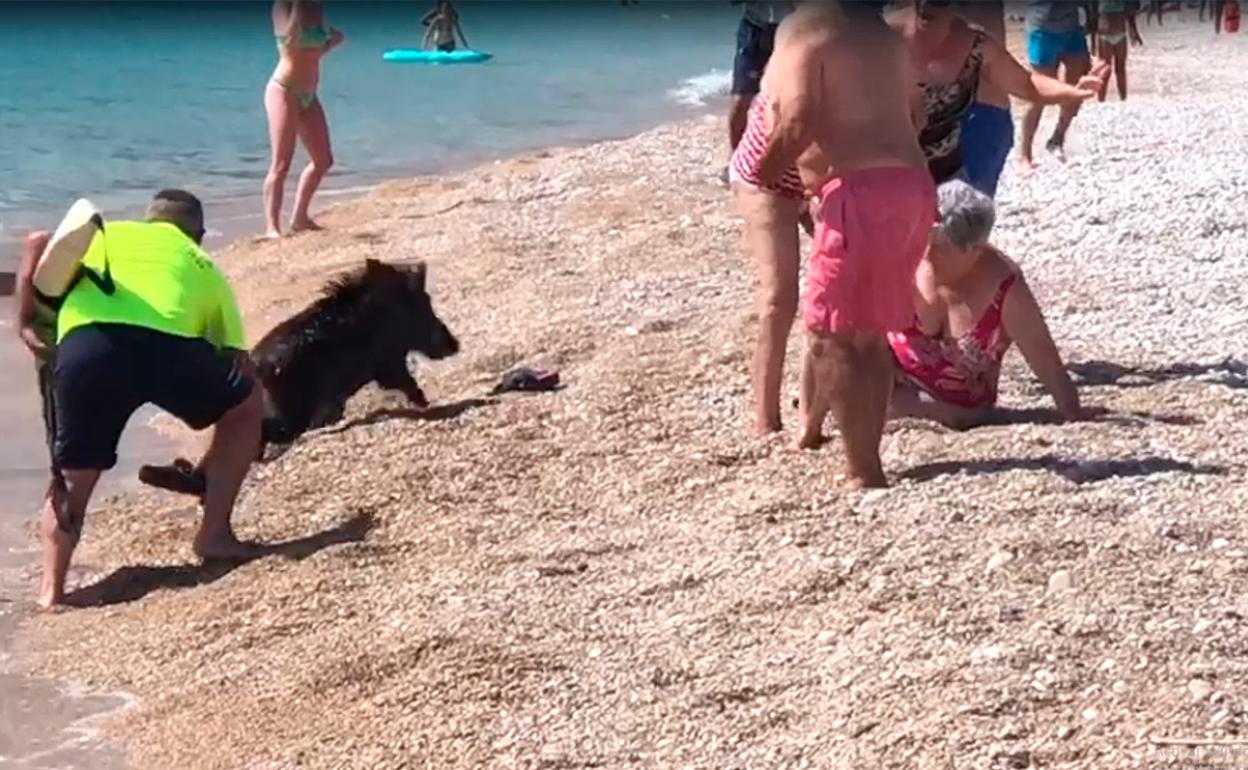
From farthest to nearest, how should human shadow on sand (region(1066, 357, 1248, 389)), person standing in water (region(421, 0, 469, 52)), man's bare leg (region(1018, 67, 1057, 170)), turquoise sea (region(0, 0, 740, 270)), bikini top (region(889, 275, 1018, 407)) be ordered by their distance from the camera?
1. person standing in water (region(421, 0, 469, 52))
2. turquoise sea (region(0, 0, 740, 270))
3. man's bare leg (region(1018, 67, 1057, 170))
4. human shadow on sand (region(1066, 357, 1248, 389))
5. bikini top (region(889, 275, 1018, 407))

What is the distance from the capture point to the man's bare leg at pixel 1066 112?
1276 centimetres

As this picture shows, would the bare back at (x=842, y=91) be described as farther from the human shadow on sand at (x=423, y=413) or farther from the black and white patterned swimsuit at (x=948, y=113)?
the human shadow on sand at (x=423, y=413)

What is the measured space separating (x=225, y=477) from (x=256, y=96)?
19.8m

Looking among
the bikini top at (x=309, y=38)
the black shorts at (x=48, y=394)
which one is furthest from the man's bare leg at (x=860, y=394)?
the bikini top at (x=309, y=38)

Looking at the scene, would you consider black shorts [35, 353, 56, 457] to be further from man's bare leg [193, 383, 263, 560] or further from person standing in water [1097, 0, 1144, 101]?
person standing in water [1097, 0, 1144, 101]

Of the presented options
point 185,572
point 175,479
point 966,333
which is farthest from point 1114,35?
point 185,572

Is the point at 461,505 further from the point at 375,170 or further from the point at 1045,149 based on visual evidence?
the point at 375,170

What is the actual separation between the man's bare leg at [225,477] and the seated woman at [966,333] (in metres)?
1.90

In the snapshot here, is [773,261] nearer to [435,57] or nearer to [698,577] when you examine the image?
[698,577]

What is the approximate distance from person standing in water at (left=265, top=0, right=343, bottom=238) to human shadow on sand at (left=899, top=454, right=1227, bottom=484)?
6.49 m

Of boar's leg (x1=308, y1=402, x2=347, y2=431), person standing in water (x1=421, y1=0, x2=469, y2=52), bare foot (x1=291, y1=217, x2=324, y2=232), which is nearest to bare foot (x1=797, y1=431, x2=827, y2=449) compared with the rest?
boar's leg (x1=308, y1=402, x2=347, y2=431)

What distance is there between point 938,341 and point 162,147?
46.5 feet

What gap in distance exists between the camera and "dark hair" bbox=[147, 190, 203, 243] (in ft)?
20.8

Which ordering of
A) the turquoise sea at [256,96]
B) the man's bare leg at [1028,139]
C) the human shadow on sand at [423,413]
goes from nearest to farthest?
the human shadow on sand at [423,413] < the man's bare leg at [1028,139] < the turquoise sea at [256,96]
